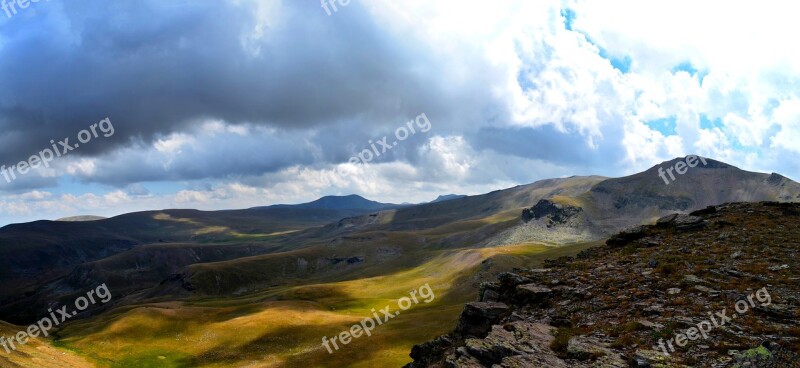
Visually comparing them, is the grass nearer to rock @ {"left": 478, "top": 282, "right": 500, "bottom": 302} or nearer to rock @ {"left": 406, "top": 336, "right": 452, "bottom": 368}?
rock @ {"left": 478, "top": 282, "right": 500, "bottom": 302}

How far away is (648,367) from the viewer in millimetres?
17984

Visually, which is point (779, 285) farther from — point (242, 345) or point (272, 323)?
point (272, 323)

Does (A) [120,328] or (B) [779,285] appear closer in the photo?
(B) [779,285]

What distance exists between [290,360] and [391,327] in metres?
21.8

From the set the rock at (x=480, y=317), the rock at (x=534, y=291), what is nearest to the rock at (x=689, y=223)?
the rock at (x=534, y=291)

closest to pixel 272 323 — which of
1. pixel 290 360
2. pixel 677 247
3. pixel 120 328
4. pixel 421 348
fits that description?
pixel 290 360

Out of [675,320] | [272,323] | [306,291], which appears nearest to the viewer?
Result: [675,320]

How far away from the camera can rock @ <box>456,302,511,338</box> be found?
27.8 metres

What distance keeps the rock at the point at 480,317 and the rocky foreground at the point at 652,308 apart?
66 mm

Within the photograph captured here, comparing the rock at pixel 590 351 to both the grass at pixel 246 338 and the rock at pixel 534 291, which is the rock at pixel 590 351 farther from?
the grass at pixel 246 338

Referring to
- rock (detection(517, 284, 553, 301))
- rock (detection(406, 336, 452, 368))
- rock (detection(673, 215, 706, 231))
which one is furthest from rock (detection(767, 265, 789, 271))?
rock (detection(406, 336, 452, 368))

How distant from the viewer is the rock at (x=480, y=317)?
27812mm

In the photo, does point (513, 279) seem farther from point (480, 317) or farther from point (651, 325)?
point (651, 325)

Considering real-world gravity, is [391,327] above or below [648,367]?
below
